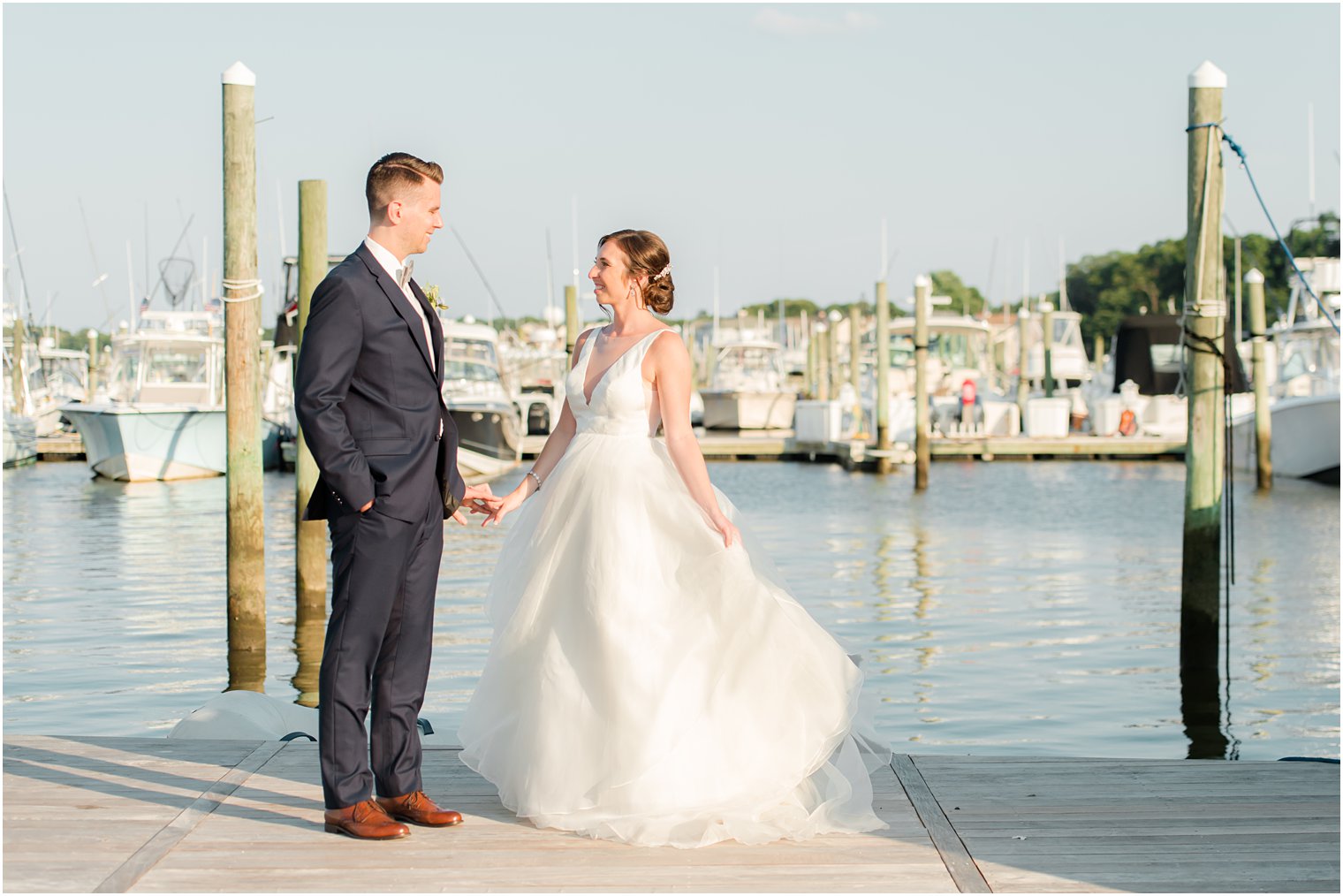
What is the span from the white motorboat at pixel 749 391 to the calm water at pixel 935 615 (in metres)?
24.4

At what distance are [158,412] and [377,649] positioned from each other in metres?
27.1

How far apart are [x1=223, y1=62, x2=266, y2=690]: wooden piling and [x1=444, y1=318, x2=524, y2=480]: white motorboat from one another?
63.0 feet

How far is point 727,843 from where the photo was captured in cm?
421

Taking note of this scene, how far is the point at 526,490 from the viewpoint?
4809 mm

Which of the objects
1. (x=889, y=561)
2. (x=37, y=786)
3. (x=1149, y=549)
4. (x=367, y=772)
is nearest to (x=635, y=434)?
(x=367, y=772)

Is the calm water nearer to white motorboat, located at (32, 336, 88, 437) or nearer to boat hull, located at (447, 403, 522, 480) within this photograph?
boat hull, located at (447, 403, 522, 480)

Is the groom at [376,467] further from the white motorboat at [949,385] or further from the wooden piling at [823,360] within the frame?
the wooden piling at [823,360]

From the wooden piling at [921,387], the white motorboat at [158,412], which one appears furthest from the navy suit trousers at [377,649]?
the white motorboat at [158,412]

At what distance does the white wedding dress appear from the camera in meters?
4.24

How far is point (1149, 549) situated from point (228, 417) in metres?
12.4

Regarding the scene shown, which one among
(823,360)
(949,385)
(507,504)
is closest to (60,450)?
(949,385)

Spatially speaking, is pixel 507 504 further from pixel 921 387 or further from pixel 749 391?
pixel 749 391

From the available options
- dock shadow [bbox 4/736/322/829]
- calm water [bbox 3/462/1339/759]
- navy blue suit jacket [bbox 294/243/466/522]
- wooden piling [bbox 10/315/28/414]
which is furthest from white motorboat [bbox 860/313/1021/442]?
navy blue suit jacket [bbox 294/243/466/522]

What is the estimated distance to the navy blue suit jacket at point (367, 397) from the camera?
3.94 meters
